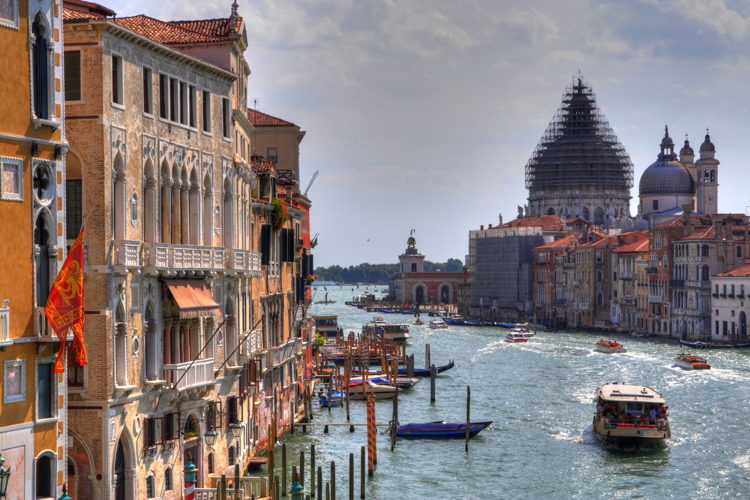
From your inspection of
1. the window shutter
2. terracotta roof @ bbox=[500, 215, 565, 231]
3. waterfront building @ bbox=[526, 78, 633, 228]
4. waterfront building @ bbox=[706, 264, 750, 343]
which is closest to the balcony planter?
the window shutter

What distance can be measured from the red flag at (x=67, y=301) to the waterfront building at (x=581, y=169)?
111677 mm

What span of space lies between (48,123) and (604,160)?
115113 millimetres

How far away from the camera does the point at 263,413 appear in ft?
87.7

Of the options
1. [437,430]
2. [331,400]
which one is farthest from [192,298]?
[331,400]

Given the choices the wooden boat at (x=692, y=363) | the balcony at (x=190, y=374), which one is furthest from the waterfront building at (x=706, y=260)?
the balcony at (x=190, y=374)

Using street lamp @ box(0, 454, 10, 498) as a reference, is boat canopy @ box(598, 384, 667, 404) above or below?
below

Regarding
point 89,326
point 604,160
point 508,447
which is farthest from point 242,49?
point 604,160

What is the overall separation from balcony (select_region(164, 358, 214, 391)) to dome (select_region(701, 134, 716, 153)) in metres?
85.1

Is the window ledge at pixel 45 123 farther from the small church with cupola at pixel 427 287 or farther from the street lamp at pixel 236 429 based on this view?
the small church with cupola at pixel 427 287

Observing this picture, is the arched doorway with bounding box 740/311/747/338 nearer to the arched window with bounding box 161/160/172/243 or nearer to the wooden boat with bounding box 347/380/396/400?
the wooden boat with bounding box 347/380/396/400

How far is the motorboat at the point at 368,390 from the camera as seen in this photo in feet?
141

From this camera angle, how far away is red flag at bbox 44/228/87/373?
14297 mm

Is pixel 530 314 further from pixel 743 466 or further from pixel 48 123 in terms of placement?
pixel 48 123

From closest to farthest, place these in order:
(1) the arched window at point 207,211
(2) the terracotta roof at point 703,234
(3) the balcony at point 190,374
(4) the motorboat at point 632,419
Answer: (3) the balcony at point 190,374 → (1) the arched window at point 207,211 → (4) the motorboat at point 632,419 → (2) the terracotta roof at point 703,234
